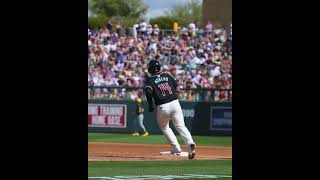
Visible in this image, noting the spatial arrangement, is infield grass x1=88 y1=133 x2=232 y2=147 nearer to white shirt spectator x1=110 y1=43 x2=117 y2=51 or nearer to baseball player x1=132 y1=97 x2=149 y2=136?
baseball player x1=132 y1=97 x2=149 y2=136

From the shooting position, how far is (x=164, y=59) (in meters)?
29.2

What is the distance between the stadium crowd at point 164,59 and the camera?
26.0 meters

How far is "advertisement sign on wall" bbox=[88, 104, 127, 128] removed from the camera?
25562 millimetres

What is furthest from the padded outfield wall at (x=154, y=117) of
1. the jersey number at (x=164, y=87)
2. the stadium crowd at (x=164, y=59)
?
the jersey number at (x=164, y=87)

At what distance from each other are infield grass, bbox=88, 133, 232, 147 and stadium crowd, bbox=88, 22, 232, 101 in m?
1.69

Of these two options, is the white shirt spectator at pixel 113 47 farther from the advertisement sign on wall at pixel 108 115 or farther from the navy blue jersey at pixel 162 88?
the navy blue jersey at pixel 162 88

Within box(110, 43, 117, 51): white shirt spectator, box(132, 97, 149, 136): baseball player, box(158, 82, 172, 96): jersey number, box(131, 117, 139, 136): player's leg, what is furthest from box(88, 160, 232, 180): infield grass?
box(110, 43, 117, 51): white shirt spectator

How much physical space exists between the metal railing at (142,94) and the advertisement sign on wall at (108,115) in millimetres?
433

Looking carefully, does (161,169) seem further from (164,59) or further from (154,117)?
(164,59)

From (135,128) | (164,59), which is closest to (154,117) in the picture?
(135,128)
